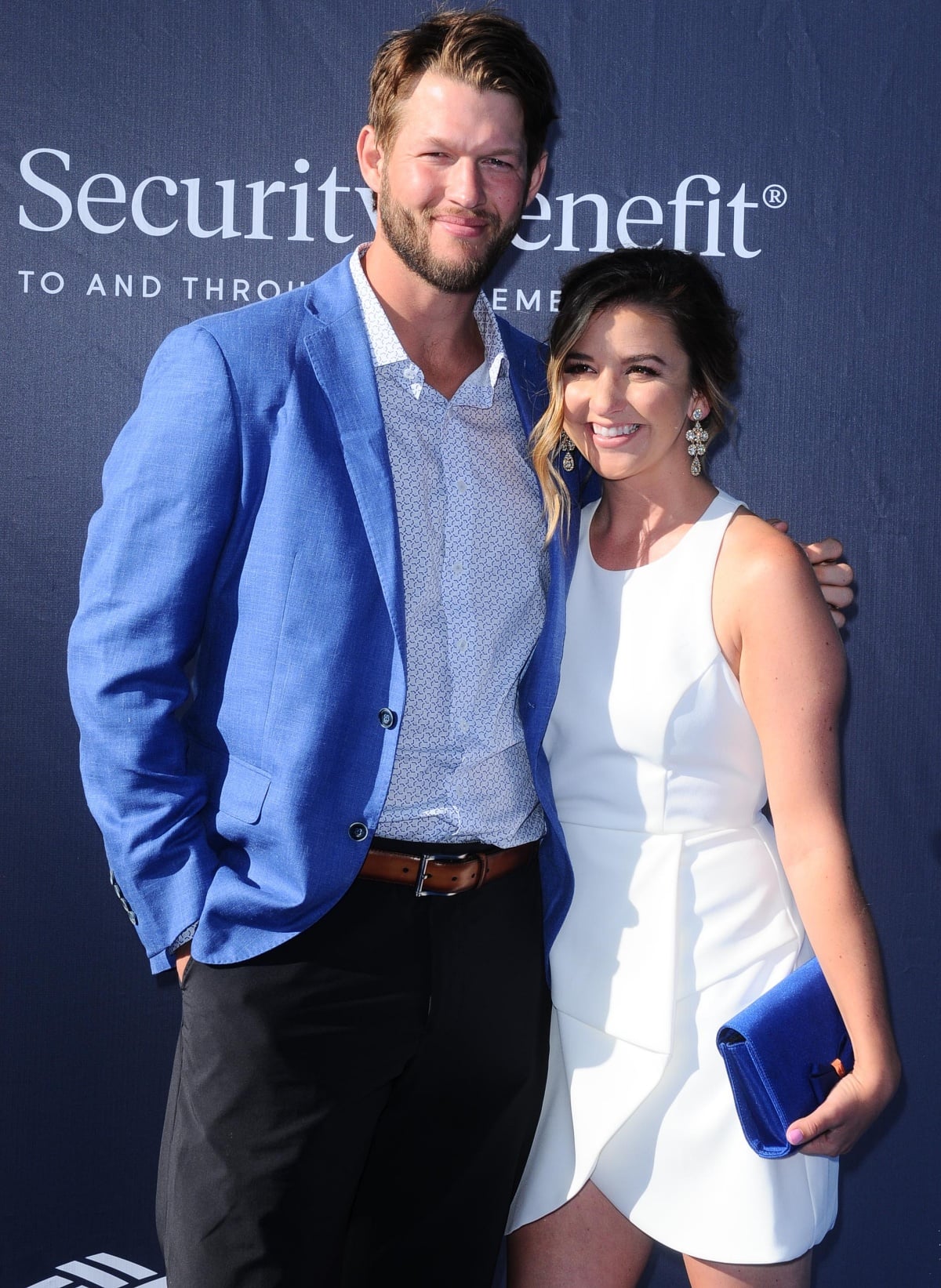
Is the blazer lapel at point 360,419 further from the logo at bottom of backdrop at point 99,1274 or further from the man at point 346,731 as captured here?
the logo at bottom of backdrop at point 99,1274


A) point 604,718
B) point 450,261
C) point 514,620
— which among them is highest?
point 450,261

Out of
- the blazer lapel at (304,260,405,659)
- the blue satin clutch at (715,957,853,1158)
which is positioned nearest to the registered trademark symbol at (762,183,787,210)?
the blazer lapel at (304,260,405,659)

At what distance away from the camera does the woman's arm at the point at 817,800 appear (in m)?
1.69

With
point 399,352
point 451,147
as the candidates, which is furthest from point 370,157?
point 399,352

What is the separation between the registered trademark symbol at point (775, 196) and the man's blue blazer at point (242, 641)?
1.31m

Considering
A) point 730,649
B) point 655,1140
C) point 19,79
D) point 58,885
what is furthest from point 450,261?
point 58,885

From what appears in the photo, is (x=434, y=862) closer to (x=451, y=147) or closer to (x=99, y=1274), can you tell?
(x=451, y=147)

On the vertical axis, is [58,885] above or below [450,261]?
below

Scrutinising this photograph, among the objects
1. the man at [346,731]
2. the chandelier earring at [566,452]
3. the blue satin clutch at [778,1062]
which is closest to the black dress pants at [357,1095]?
the man at [346,731]

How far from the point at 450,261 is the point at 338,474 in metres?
0.40

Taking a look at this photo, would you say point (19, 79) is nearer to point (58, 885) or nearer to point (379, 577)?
point (379, 577)

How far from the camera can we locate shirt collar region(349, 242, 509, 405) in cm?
185

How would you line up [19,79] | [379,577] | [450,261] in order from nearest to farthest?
[379,577] → [450,261] → [19,79]

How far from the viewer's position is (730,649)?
1800mm
